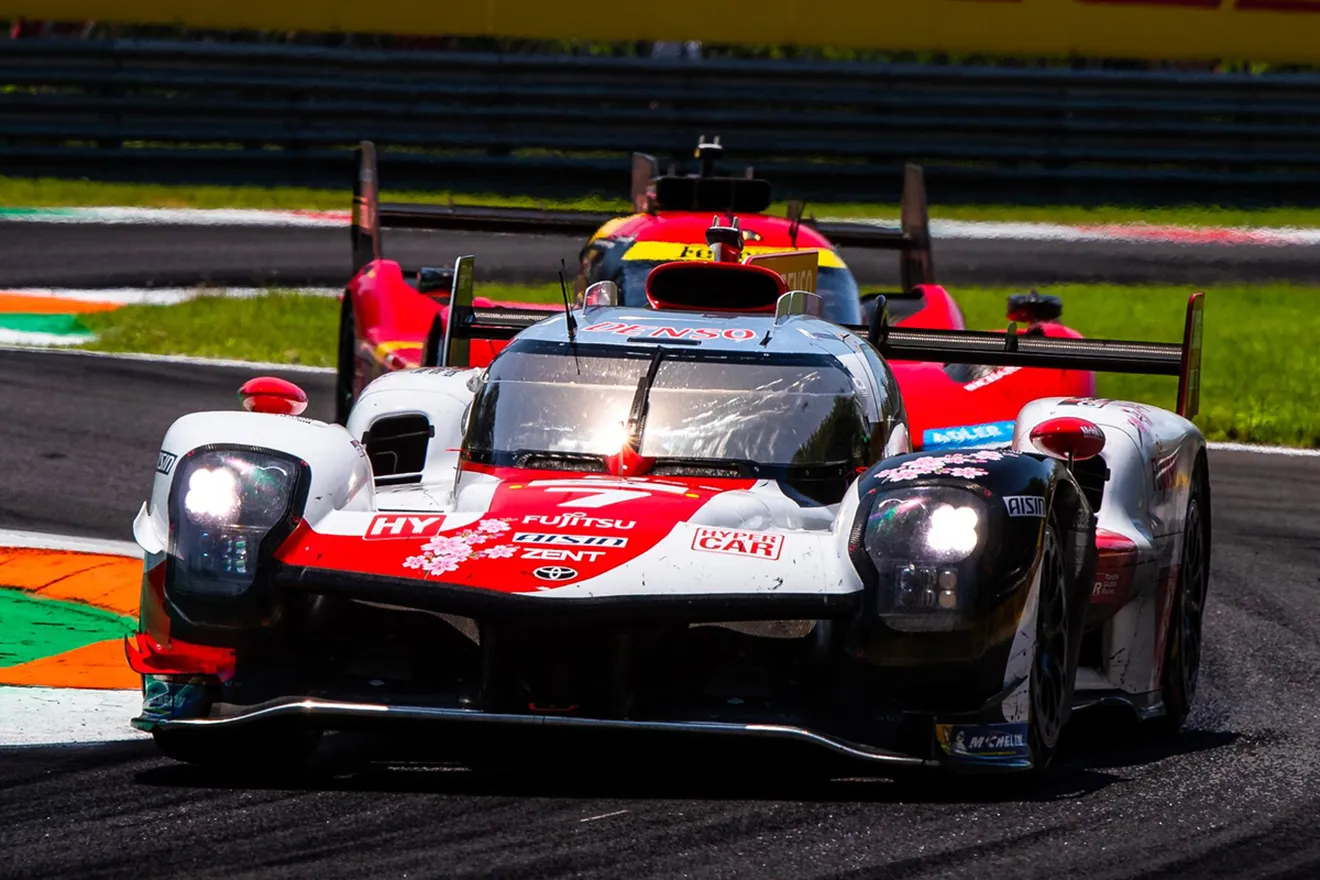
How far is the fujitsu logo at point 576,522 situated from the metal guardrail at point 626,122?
14642 millimetres

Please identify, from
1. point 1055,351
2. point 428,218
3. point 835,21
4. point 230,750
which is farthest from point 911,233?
point 835,21

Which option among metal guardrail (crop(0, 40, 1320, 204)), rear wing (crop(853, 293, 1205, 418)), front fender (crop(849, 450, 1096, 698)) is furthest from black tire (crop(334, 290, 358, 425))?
metal guardrail (crop(0, 40, 1320, 204))

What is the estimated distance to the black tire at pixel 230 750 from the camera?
6.04m

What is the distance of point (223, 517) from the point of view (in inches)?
239

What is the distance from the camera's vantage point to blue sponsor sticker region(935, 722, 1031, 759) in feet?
19.0

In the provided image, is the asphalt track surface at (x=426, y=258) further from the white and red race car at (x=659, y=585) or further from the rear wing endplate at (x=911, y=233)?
the white and red race car at (x=659, y=585)

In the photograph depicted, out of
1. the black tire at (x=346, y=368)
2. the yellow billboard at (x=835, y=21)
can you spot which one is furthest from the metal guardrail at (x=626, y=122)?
the black tire at (x=346, y=368)

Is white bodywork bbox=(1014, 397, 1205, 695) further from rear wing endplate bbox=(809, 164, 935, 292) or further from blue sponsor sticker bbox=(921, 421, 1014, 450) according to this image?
rear wing endplate bbox=(809, 164, 935, 292)

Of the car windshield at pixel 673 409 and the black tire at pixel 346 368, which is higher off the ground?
the car windshield at pixel 673 409

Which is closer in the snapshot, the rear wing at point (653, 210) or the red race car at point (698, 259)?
the red race car at point (698, 259)

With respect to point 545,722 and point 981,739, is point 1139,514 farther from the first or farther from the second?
point 545,722

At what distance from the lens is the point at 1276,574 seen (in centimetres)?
956

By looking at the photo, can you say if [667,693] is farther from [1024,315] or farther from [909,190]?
[909,190]

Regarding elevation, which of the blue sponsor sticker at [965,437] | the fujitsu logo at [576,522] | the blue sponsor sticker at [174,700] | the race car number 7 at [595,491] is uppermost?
the race car number 7 at [595,491]
